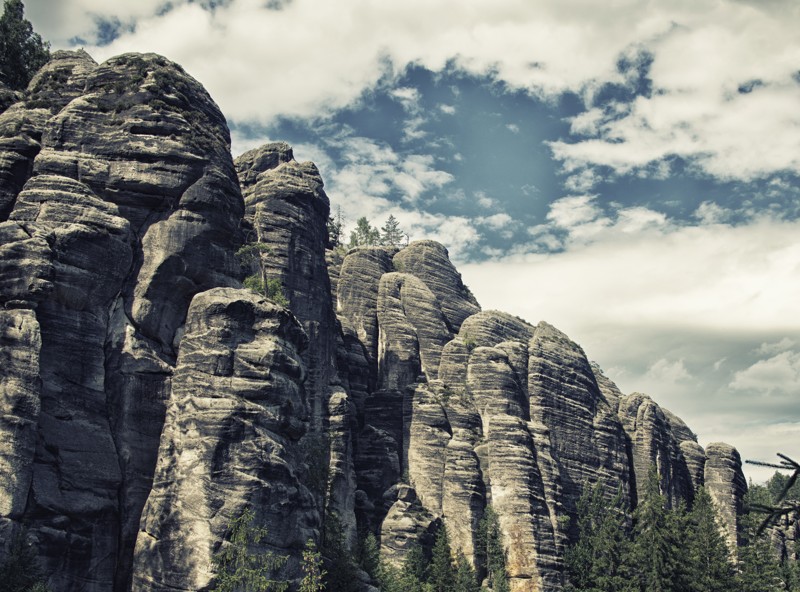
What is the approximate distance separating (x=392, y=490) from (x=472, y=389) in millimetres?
21803

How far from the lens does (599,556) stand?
11381cm

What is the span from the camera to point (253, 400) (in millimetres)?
69688

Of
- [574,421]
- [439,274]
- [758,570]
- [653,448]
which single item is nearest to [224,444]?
[574,421]

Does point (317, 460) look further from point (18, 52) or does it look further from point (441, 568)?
point (18, 52)

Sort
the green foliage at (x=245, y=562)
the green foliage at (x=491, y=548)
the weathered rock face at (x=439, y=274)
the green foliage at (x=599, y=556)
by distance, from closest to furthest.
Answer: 1. the green foliage at (x=245, y=562)
2. the green foliage at (x=491, y=548)
3. the green foliage at (x=599, y=556)
4. the weathered rock face at (x=439, y=274)

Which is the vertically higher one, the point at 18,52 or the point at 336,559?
the point at 18,52

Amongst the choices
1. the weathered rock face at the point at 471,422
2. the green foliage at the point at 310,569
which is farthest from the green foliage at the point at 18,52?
the green foliage at the point at 310,569

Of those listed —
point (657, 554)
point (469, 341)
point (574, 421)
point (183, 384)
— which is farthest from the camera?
point (574, 421)

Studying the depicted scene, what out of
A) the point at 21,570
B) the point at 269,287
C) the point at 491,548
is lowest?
the point at 21,570

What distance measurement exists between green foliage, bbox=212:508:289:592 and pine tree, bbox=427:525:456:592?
37424 mm

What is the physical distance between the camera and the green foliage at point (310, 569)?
66.4 meters

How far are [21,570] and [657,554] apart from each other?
7868 centimetres

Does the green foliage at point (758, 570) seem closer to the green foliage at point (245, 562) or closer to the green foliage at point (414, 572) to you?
the green foliage at point (414, 572)

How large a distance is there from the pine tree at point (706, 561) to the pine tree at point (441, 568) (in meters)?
31.4
